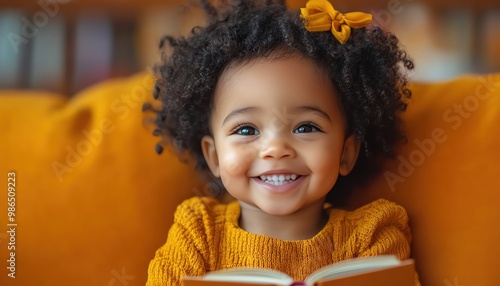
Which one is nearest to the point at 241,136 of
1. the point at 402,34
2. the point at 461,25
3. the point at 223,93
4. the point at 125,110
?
the point at 223,93

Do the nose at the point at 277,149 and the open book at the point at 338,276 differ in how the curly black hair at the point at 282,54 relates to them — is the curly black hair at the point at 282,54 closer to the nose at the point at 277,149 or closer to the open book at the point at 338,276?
the nose at the point at 277,149

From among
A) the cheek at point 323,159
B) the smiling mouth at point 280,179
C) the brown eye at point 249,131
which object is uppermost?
the brown eye at point 249,131

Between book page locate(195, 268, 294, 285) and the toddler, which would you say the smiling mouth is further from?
book page locate(195, 268, 294, 285)

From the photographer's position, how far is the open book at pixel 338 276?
934mm

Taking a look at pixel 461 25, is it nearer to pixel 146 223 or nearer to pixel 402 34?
pixel 402 34

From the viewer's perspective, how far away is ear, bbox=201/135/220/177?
1353mm

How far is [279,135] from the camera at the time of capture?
3.84ft

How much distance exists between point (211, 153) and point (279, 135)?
0.78 feet

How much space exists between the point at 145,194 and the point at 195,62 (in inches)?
12.4

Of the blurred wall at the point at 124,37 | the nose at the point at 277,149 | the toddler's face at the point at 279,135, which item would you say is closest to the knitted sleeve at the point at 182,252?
the toddler's face at the point at 279,135
